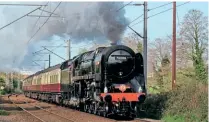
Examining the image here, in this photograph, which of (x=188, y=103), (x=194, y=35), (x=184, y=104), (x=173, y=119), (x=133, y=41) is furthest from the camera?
(x=133, y=41)

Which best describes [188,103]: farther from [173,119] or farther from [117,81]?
[117,81]

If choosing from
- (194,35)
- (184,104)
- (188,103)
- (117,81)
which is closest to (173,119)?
(184,104)

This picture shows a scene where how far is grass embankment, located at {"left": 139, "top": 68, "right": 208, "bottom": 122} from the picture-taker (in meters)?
16.9

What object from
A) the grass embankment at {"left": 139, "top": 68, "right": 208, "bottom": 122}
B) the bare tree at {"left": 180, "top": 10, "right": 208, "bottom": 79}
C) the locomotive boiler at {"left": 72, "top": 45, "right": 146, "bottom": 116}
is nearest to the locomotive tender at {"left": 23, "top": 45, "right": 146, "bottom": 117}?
the locomotive boiler at {"left": 72, "top": 45, "right": 146, "bottom": 116}

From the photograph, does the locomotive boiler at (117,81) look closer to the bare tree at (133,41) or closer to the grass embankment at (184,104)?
the grass embankment at (184,104)

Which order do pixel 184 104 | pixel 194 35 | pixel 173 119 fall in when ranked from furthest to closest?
pixel 194 35, pixel 173 119, pixel 184 104

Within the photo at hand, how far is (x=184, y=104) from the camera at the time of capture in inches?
743

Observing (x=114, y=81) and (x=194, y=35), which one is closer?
(x=114, y=81)

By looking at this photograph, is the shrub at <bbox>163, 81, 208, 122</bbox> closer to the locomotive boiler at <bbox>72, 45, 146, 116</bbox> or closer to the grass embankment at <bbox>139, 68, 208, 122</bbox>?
the grass embankment at <bbox>139, 68, 208, 122</bbox>

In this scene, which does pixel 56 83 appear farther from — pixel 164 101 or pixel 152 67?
pixel 152 67

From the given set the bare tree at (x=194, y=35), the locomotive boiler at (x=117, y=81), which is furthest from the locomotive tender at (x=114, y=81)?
the bare tree at (x=194, y=35)

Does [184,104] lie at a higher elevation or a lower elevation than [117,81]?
lower

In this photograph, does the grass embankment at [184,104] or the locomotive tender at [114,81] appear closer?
the grass embankment at [184,104]

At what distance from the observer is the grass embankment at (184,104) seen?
16922mm
